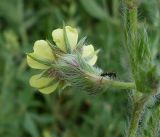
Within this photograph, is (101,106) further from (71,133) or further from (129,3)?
(129,3)

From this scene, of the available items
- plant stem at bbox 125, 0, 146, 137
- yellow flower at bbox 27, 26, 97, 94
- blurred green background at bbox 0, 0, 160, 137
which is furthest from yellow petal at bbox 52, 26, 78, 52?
blurred green background at bbox 0, 0, 160, 137

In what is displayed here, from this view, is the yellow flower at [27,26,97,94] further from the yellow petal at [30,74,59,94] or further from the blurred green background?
the blurred green background

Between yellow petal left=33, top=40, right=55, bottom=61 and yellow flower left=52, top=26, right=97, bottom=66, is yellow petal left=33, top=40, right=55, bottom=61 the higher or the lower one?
the lower one

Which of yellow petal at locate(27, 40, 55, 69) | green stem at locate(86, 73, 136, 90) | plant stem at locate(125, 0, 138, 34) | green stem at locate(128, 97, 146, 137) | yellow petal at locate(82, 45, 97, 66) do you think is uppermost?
plant stem at locate(125, 0, 138, 34)

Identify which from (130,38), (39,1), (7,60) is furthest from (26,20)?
(130,38)

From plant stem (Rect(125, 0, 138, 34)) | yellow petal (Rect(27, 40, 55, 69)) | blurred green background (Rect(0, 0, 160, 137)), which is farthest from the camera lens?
blurred green background (Rect(0, 0, 160, 137))

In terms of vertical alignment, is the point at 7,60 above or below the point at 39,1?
below
